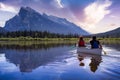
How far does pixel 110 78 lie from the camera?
1764cm

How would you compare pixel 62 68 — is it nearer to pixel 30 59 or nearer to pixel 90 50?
pixel 30 59

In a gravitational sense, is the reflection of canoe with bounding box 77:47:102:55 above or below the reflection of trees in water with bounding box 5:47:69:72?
above

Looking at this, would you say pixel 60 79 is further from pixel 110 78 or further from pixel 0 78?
pixel 0 78

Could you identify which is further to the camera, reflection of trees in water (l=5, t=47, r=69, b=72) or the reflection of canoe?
the reflection of canoe

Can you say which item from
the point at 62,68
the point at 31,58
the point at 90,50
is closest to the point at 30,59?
the point at 31,58

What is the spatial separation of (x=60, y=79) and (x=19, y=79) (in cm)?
326

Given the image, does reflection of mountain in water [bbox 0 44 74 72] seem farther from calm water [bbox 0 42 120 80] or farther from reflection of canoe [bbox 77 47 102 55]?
reflection of canoe [bbox 77 47 102 55]

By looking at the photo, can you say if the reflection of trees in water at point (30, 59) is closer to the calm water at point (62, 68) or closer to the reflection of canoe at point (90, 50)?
the calm water at point (62, 68)

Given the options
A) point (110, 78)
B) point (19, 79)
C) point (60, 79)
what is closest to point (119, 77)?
point (110, 78)

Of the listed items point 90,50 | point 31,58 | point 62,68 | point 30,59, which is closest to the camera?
point 62,68

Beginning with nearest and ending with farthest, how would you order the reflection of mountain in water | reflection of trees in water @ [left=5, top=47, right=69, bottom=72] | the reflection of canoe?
1. reflection of trees in water @ [left=5, top=47, right=69, bottom=72]
2. the reflection of mountain in water
3. the reflection of canoe

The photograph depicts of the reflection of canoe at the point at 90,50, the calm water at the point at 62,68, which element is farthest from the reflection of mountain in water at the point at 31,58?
the reflection of canoe at the point at 90,50

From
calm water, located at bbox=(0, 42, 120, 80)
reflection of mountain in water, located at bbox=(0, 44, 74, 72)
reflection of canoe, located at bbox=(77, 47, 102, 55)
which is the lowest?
reflection of mountain in water, located at bbox=(0, 44, 74, 72)

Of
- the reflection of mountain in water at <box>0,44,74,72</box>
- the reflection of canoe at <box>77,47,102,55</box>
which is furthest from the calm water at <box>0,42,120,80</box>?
the reflection of canoe at <box>77,47,102,55</box>
